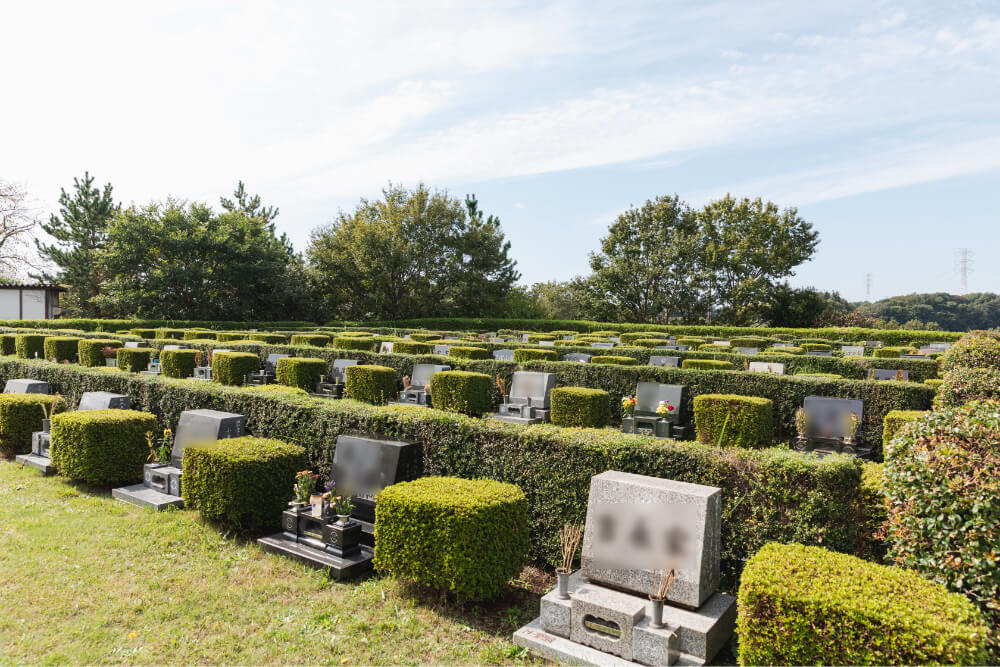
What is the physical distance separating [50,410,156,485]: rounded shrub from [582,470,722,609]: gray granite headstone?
6.42 metres

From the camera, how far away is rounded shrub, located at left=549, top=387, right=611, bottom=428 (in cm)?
1048

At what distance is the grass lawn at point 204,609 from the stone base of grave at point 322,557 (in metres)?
0.09

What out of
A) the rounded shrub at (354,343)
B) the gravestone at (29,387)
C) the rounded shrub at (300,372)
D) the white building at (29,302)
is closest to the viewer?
the gravestone at (29,387)

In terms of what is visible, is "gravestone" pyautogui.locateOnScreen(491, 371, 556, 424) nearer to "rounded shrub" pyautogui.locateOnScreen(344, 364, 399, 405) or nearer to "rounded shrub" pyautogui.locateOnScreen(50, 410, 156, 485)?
"rounded shrub" pyautogui.locateOnScreen(344, 364, 399, 405)

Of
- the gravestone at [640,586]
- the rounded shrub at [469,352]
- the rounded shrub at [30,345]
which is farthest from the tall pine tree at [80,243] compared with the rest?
the gravestone at [640,586]

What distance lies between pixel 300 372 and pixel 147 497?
7.02 meters

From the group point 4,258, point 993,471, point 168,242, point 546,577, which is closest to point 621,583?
point 546,577

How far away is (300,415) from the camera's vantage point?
→ 272 inches

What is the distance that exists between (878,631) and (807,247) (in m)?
50.4

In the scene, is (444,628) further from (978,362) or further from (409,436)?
(978,362)

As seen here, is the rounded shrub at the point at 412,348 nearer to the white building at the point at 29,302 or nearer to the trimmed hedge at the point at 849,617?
the trimmed hedge at the point at 849,617

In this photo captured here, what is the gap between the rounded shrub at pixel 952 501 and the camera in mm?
3006

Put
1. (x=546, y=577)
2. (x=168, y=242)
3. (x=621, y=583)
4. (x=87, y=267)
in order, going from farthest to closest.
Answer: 1. (x=87, y=267)
2. (x=168, y=242)
3. (x=546, y=577)
4. (x=621, y=583)

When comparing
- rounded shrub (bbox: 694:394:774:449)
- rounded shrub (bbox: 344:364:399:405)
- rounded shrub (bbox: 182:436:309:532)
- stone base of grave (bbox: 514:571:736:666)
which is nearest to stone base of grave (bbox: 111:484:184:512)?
rounded shrub (bbox: 182:436:309:532)
